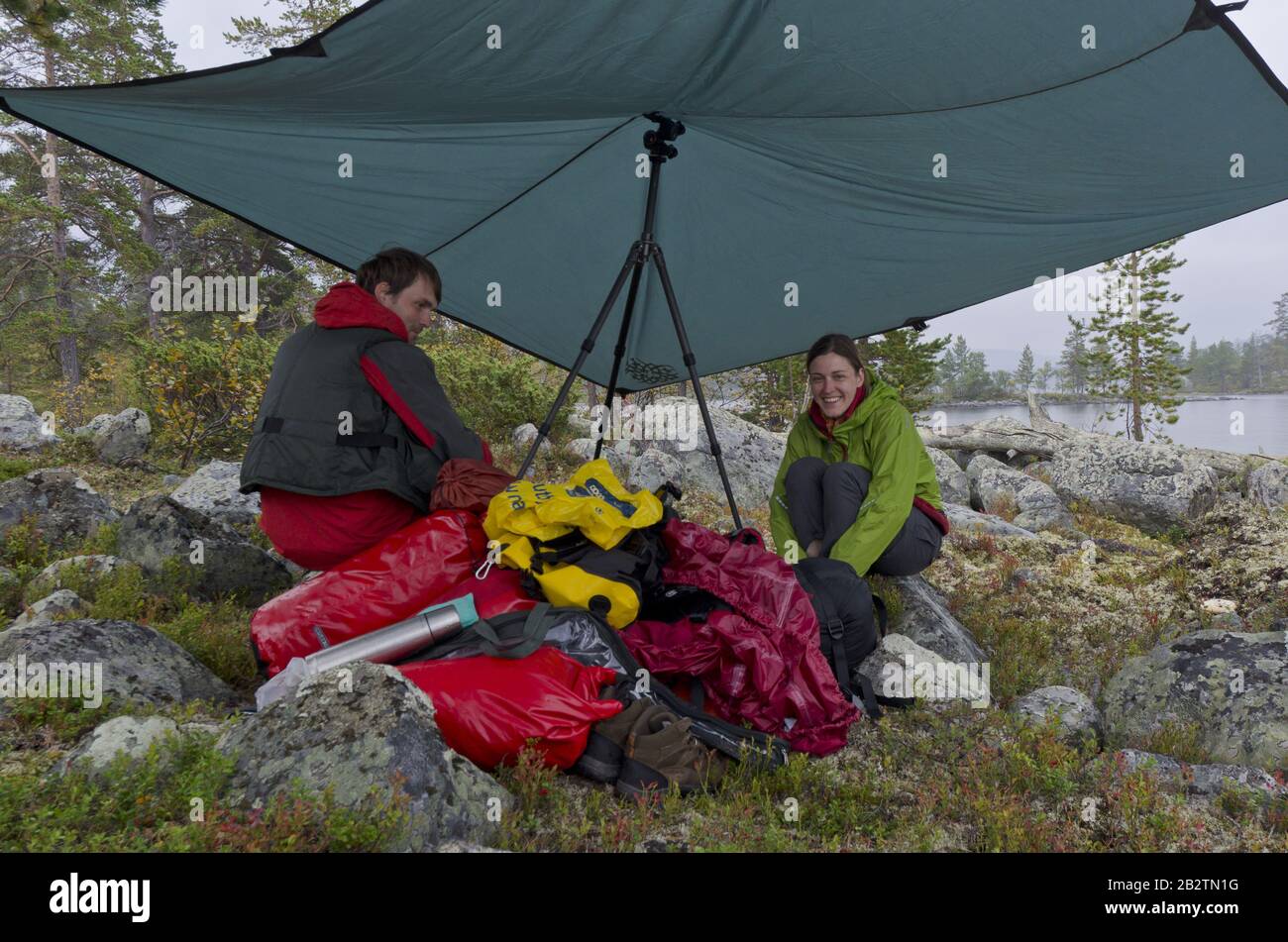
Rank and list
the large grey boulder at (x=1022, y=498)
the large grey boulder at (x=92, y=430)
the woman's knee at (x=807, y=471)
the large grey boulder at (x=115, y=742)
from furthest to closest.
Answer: the large grey boulder at (x=1022, y=498) < the large grey boulder at (x=92, y=430) < the woman's knee at (x=807, y=471) < the large grey boulder at (x=115, y=742)

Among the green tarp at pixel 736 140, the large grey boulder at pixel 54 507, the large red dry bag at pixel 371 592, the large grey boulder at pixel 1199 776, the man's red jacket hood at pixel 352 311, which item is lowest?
the large grey boulder at pixel 1199 776

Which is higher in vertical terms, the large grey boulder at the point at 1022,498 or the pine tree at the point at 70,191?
the pine tree at the point at 70,191

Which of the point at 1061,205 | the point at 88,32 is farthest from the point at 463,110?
the point at 88,32

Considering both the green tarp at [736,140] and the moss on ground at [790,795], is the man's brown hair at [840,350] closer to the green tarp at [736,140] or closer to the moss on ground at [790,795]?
the green tarp at [736,140]

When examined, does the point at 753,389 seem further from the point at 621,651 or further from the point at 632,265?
the point at 621,651

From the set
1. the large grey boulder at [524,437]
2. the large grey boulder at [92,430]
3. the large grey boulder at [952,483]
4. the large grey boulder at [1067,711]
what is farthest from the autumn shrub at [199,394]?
the large grey boulder at [952,483]

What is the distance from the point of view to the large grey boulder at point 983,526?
8992 millimetres

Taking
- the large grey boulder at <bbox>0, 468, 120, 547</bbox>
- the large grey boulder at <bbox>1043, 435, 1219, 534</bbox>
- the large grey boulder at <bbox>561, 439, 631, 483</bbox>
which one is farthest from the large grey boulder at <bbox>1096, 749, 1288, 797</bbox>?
the large grey boulder at <bbox>1043, 435, 1219, 534</bbox>

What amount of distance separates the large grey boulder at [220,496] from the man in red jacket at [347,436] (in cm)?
400

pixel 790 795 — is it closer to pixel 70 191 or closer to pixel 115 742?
pixel 115 742

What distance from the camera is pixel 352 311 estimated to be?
3.80 metres

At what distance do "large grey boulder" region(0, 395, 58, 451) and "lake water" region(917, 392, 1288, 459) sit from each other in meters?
17.7

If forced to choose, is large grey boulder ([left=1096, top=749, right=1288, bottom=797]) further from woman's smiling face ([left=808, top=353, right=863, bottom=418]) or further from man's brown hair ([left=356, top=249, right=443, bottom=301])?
man's brown hair ([left=356, top=249, right=443, bottom=301])

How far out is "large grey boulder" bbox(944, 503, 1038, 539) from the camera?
29.5ft
